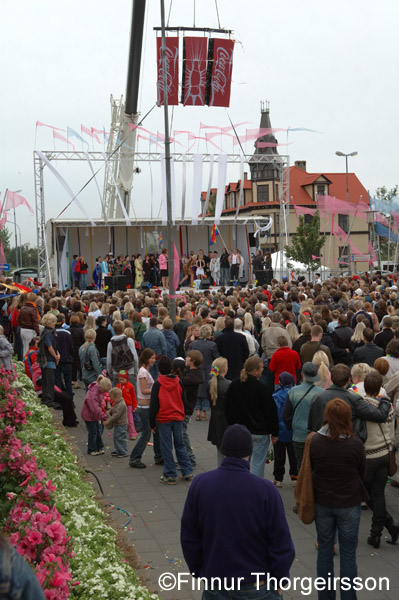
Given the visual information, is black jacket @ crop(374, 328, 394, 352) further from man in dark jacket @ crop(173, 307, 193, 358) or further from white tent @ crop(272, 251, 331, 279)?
white tent @ crop(272, 251, 331, 279)

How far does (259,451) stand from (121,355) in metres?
3.60

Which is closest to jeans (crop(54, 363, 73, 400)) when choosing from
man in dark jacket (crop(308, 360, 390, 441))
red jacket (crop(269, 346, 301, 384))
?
red jacket (crop(269, 346, 301, 384))

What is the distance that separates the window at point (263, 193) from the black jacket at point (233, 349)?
68918 millimetres

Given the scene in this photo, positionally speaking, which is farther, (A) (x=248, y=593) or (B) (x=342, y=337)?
(B) (x=342, y=337)

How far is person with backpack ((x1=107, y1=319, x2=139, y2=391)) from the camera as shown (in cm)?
1006

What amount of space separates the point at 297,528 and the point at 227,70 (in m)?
21.5

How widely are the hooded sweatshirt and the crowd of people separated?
0.04 feet

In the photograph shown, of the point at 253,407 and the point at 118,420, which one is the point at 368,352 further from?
the point at 118,420

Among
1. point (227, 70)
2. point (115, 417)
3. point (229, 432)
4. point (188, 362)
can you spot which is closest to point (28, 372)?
point (115, 417)

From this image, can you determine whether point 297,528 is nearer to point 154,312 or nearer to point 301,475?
point 301,475

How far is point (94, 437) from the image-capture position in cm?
952

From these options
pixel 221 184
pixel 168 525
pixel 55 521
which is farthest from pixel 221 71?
pixel 55 521

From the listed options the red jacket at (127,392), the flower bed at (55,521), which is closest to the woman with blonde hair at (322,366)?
the flower bed at (55,521)

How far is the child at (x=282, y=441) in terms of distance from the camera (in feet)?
24.8
